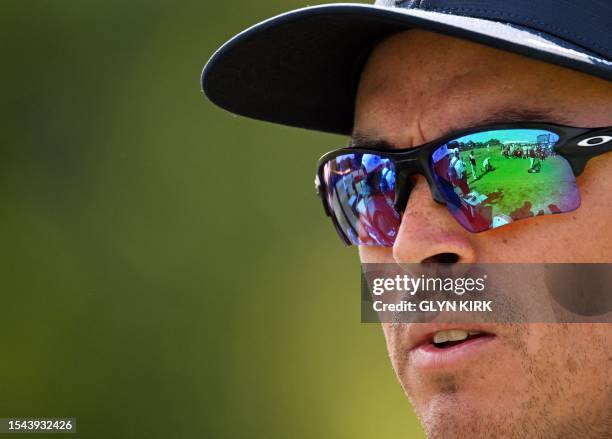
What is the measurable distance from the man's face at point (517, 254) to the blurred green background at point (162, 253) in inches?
101

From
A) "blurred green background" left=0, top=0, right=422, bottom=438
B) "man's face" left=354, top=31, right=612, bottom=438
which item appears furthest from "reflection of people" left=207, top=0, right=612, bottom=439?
"blurred green background" left=0, top=0, right=422, bottom=438

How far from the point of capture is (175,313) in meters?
4.34

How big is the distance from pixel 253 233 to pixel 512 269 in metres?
2.88

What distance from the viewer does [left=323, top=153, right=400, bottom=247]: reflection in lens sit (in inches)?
72.8

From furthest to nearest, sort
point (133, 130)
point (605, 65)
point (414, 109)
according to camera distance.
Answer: point (133, 130) < point (414, 109) < point (605, 65)

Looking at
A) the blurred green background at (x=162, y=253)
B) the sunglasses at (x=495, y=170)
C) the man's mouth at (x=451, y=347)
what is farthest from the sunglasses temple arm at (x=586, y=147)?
the blurred green background at (x=162, y=253)

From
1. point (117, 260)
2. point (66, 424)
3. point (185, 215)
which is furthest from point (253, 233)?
point (66, 424)

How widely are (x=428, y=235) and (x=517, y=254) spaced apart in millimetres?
167

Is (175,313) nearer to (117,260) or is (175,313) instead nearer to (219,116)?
(117,260)

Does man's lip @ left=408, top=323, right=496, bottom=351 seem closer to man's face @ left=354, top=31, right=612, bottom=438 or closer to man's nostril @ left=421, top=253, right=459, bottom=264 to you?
man's face @ left=354, top=31, right=612, bottom=438

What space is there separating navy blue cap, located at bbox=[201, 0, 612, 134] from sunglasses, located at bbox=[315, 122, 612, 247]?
0.14 m

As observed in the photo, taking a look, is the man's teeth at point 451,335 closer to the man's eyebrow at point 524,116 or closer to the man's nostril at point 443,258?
the man's nostril at point 443,258

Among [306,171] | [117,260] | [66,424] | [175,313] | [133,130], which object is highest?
[133,130]

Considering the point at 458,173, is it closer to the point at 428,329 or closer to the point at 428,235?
the point at 428,235
